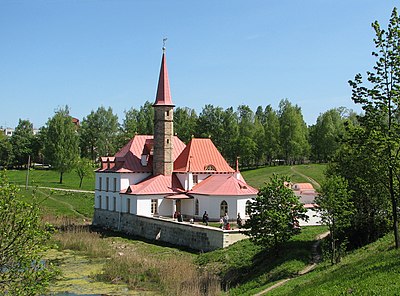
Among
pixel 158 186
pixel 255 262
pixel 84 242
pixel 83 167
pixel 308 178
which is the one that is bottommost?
pixel 255 262

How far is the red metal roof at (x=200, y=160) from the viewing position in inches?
1725

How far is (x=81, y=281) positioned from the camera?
26562 millimetres

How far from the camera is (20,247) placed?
41.9 feet

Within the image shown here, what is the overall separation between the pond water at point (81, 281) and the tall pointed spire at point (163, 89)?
55.5ft

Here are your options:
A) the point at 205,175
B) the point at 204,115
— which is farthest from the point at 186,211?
the point at 204,115

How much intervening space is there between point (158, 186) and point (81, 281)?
16.7 m

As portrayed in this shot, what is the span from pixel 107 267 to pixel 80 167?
43041 millimetres

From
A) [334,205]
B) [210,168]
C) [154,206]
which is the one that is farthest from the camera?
[210,168]

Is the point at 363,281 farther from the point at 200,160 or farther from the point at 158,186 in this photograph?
the point at 200,160

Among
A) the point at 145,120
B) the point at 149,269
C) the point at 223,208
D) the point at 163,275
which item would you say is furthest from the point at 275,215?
the point at 145,120

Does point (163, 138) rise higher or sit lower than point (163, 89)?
lower

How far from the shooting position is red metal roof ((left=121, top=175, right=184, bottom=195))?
41969mm

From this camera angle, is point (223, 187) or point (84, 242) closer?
point (84, 242)

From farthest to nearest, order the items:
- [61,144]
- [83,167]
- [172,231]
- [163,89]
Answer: [61,144], [83,167], [163,89], [172,231]
